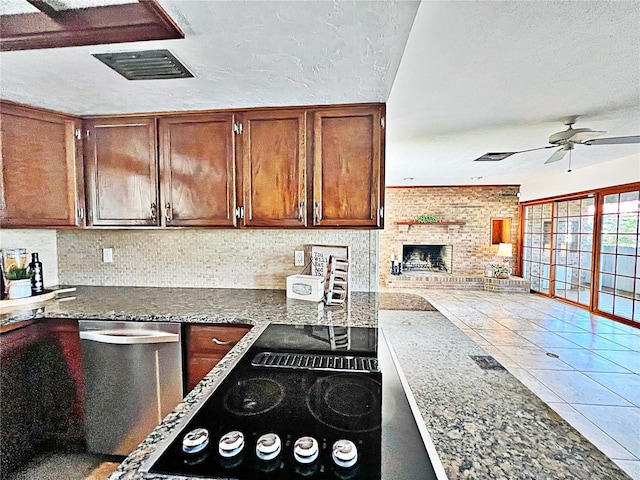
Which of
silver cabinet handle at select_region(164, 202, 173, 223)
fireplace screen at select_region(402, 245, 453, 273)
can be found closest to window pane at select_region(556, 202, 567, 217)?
fireplace screen at select_region(402, 245, 453, 273)

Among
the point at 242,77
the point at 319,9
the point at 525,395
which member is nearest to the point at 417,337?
the point at 525,395

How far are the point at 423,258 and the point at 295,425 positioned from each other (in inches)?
328

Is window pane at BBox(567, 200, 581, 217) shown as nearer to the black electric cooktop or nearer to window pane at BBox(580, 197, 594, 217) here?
window pane at BBox(580, 197, 594, 217)

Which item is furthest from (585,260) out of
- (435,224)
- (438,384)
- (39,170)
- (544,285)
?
(39,170)

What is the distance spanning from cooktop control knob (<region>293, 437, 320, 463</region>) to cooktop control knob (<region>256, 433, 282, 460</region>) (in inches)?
1.6

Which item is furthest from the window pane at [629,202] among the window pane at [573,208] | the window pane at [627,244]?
the window pane at [573,208]

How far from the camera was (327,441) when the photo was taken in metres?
0.77

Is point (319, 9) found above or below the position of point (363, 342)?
above

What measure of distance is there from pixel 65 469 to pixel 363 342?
1.81 m

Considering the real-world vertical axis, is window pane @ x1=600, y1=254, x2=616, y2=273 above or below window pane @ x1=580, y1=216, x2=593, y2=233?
below

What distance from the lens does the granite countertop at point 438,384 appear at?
0.65m

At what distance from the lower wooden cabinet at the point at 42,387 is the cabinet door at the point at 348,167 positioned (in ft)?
5.28

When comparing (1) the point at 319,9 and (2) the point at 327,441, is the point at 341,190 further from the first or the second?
(2) the point at 327,441

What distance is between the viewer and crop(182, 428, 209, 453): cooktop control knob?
711 millimetres
